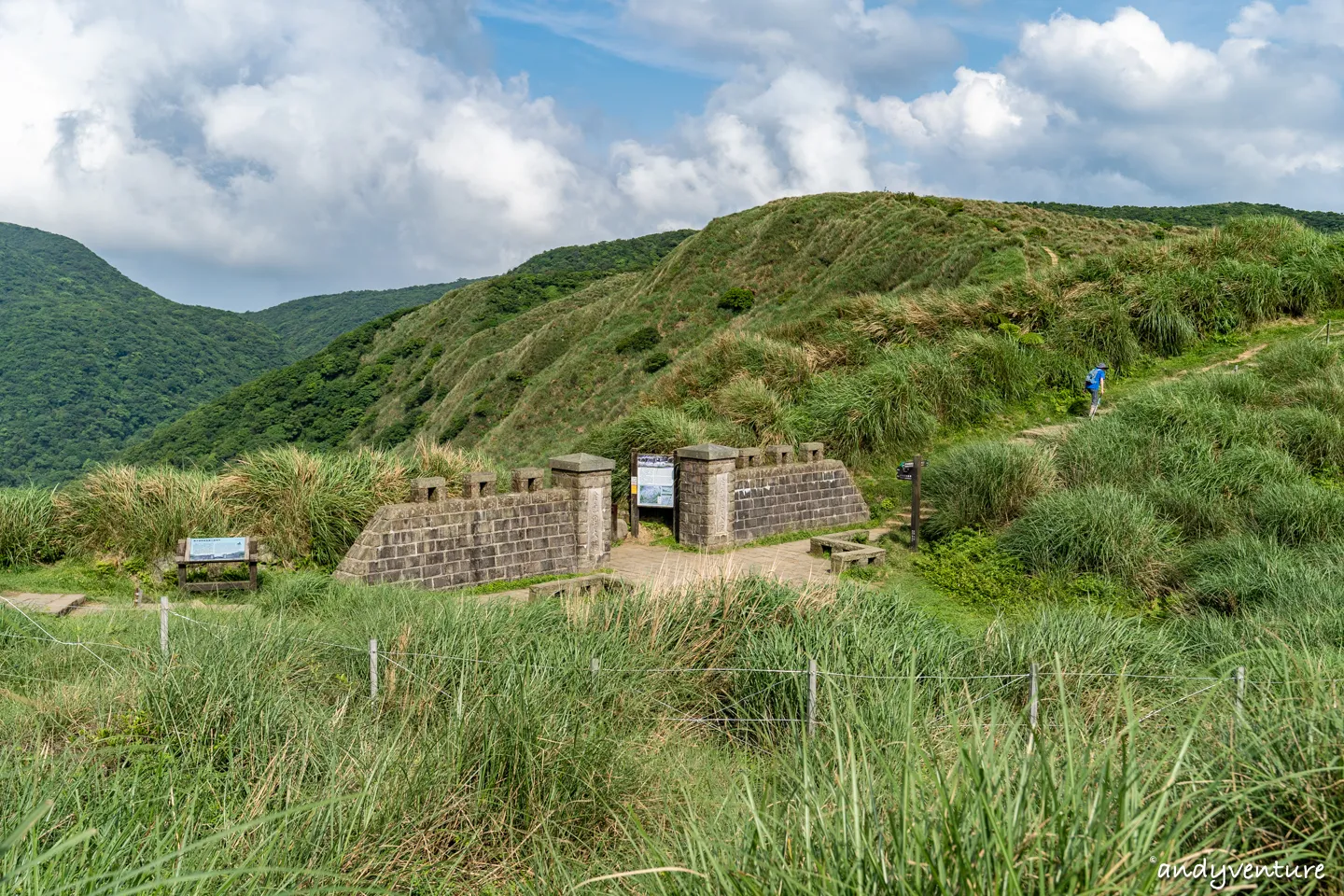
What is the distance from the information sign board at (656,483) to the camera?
44.7 feet

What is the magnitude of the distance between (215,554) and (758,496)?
7.49 meters

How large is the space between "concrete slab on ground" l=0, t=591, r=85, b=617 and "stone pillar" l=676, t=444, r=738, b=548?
7.48m

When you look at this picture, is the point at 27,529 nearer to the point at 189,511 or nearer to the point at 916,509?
the point at 189,511

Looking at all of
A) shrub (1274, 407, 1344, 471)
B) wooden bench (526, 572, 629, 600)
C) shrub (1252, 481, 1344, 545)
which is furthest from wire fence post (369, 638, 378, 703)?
shrub (1274, 407, 1344, 471)

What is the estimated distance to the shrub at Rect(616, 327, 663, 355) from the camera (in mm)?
40969

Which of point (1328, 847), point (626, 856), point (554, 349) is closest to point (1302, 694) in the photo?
point (1328, 847)

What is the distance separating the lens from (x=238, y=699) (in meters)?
4.70

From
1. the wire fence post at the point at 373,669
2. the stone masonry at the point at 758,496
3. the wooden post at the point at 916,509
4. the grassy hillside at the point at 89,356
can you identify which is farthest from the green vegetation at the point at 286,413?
the wire fence post at the point at 373,669

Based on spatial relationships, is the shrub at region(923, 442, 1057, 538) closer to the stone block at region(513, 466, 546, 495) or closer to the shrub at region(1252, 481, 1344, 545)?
the shrub at region(1252, 481, 1344, 545)

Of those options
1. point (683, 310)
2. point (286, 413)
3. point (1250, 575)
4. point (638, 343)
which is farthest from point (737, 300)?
point (286, 413)

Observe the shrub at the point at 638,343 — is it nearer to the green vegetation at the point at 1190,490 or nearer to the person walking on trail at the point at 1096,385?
the person walking on trail at the point at 1096,385

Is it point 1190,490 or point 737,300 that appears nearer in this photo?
point 1190,490

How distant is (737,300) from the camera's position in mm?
42156

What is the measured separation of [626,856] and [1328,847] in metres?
2.37
